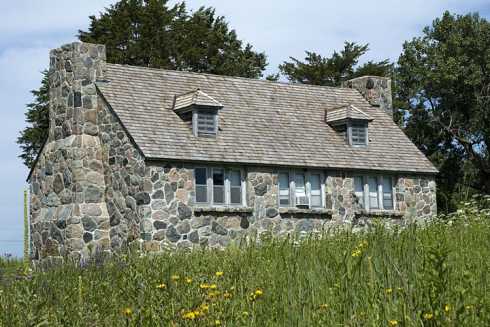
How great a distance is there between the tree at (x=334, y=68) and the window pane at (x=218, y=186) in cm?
1955

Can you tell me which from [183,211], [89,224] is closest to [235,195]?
[183,211]

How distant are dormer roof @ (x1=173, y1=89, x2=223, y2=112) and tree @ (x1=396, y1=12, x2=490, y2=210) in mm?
16077

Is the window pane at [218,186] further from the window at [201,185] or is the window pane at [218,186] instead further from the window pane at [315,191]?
the window pane at [315,191]

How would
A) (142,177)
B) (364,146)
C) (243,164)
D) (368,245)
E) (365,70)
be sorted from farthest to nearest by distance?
(365,70)
(364,146)
(243,164)
(142,177)
(368,245)

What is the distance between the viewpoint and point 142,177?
22359 millimetres

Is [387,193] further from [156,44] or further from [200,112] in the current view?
[156,44]

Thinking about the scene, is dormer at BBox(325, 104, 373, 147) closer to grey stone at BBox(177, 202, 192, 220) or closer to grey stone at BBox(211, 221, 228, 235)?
grey stone at BBox(211, 221, 228, 235)

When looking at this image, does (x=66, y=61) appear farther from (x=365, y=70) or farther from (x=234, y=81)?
(x=365, y=70)

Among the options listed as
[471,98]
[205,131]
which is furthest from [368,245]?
[471,98]

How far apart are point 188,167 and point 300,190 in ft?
13.2

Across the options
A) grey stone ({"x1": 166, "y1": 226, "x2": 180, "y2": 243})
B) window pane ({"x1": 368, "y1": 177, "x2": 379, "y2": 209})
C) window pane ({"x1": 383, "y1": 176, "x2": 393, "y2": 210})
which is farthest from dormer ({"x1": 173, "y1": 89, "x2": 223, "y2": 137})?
window pane ({"x1": 383, "y1": 176, "x2": 393, "y2": 210})

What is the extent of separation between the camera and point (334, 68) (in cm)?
4291

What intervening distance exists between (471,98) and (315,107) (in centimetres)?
1232

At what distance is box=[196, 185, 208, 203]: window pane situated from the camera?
76.2 feet
